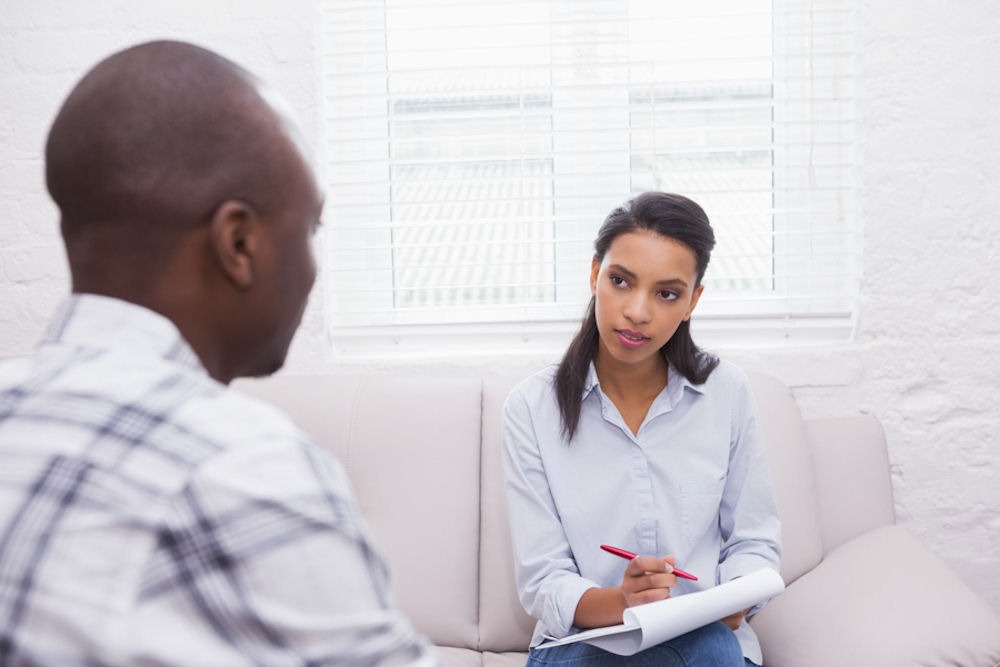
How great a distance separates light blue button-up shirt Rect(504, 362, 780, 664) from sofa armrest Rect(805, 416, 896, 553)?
0.39 metres

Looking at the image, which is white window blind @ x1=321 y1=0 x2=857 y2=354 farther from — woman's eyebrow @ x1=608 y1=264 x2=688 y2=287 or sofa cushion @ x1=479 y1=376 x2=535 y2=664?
woman's eyebrow @ x1=608 y1=264 x2=688 y2=287

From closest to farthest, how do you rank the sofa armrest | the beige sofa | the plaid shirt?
the plaid shirt → the beige sofa → the sofa armrest

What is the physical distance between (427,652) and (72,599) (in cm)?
21

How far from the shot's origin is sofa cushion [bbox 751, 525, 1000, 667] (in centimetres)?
150

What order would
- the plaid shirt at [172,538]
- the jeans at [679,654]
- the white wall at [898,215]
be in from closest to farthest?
the plaid shirt at [172,538]
the jeans at [679,654]
the white wall at [898,215]

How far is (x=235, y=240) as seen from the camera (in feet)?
2.06

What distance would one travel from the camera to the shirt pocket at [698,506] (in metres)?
1.62

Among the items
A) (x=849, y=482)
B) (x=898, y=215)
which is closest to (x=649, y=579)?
(x=849, y=482)

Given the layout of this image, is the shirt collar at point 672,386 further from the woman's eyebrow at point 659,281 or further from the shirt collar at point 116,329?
the shirt collar at point 116,329

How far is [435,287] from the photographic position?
230cm

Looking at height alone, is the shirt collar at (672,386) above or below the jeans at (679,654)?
above

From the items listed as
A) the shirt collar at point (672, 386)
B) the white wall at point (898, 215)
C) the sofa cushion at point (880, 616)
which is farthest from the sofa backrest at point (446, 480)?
the shirt collar at point (672, 386)

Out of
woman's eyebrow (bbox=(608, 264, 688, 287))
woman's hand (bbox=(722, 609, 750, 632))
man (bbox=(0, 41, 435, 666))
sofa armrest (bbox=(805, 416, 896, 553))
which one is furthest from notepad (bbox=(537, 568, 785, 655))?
man (bbox=(0, 41, 435, 666))

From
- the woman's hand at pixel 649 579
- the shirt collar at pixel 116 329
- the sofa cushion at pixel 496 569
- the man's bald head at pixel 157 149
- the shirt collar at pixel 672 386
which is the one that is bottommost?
the sofa cushion at pixel 496 569
